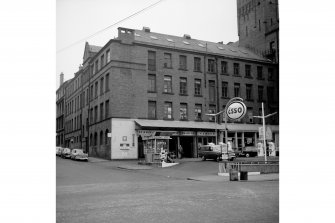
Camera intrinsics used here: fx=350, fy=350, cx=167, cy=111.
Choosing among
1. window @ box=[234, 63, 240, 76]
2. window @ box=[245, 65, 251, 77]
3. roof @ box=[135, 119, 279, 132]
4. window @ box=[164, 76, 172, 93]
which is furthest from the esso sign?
window @ box=[245, 65, 251, 77]

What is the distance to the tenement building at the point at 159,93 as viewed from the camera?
103 ft

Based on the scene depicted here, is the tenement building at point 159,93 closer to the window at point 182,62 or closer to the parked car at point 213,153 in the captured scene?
the window at point 182,62

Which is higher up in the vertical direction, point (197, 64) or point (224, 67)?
point (197, 64)

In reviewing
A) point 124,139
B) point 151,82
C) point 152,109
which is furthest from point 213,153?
point 151,82

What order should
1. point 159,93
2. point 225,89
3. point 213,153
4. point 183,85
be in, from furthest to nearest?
point 225,89, point 183,85, point 159,93, point 213,153

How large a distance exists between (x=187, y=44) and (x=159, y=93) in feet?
19.8

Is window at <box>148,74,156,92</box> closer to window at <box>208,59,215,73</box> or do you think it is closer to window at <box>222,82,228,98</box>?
window at <box>208,59,215,73</box>

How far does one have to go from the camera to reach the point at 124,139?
102 ft

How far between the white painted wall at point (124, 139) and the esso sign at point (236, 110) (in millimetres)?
15270

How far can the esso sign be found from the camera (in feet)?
54.9

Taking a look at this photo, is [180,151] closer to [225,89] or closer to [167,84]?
[167,84]

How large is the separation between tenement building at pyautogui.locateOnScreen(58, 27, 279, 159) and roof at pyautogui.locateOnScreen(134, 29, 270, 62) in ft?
0.34
